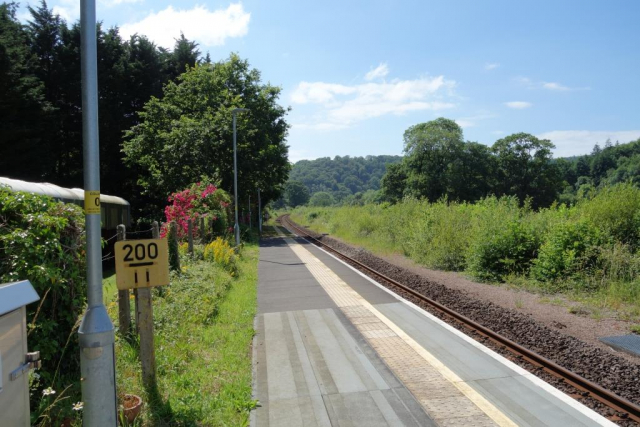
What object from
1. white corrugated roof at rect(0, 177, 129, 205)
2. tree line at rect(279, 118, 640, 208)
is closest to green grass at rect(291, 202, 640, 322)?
white corrugated roof at rect(0, 177, 129, 205)

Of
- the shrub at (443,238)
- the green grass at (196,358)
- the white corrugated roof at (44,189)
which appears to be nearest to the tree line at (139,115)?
the white corrugated roof at (44,189)

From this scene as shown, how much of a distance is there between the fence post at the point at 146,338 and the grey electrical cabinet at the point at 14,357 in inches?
95.0

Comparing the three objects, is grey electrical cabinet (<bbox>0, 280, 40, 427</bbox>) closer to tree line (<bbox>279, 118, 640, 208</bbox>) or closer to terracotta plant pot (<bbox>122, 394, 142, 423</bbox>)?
terracotta plant pot (<bbox>122, 394, 142, 423</bbox>)

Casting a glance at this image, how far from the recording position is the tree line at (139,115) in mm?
30188

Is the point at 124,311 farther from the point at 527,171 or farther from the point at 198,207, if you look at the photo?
the point at 527,171

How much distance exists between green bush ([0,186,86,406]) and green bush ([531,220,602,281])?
11.9m

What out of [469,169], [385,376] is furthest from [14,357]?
[469,169]

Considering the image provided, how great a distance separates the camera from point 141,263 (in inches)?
213

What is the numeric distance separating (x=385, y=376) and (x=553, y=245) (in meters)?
9.08

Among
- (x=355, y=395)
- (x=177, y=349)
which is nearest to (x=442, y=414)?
(x=355, y=395)

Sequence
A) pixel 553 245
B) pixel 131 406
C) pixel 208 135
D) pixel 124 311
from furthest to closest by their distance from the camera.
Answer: pixel 208 135 < pixel 553 245 < pixel 124 311 < pixel 131 406

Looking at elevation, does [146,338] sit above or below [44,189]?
below

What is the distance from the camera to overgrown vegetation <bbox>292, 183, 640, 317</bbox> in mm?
11672

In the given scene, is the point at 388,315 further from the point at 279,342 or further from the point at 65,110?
the point at 65,110
